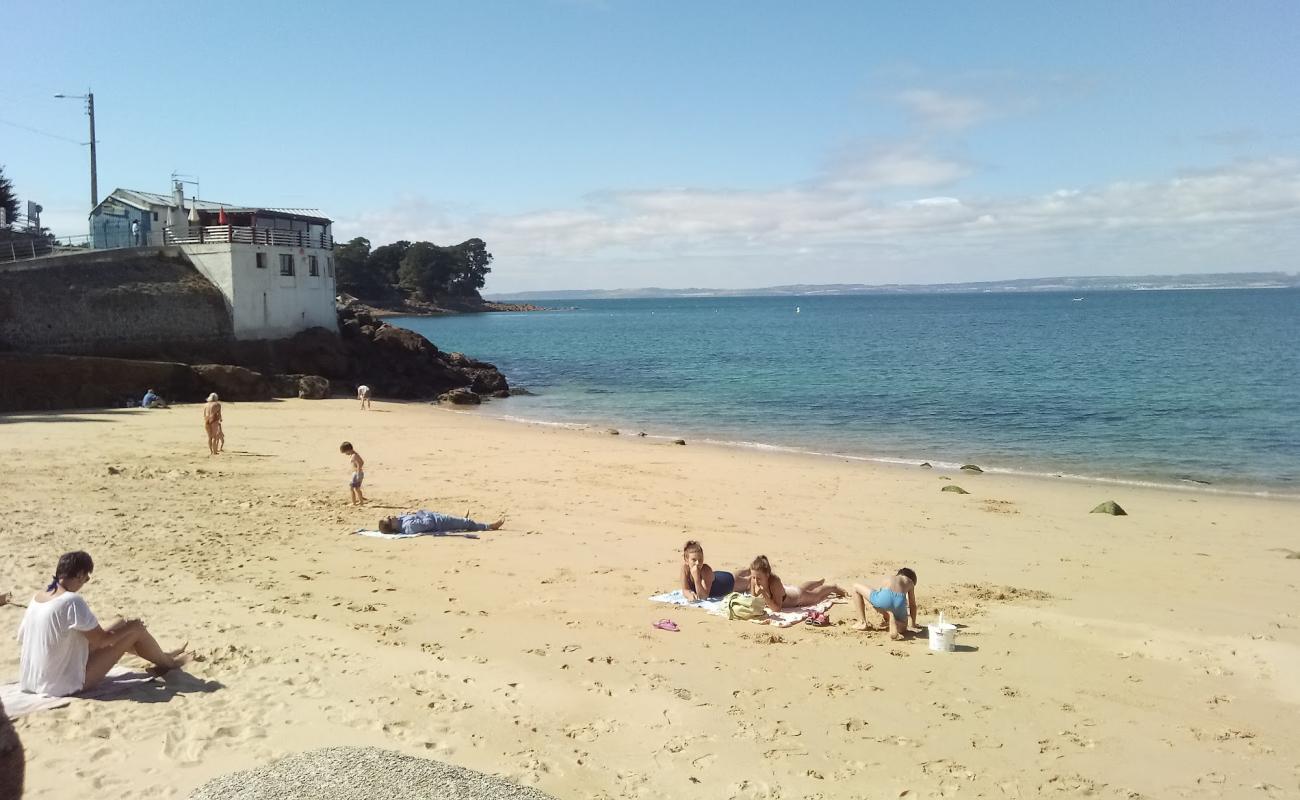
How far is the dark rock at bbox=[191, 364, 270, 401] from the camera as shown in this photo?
98.0 feet

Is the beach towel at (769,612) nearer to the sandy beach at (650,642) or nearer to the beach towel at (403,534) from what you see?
the sandy beach at (650,642)

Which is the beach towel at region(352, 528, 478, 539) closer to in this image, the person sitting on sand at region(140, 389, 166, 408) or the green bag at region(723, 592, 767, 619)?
the green bag at region(723, 592, 767, 619)

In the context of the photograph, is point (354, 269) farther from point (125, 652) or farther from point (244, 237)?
point (125, 652)

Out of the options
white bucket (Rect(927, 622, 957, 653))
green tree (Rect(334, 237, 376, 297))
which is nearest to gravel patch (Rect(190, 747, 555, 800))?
white bucket (Rect(927, 622, 957, 653))

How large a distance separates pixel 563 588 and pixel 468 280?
457 ft

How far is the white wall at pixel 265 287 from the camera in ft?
110

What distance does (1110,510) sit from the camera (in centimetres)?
1705

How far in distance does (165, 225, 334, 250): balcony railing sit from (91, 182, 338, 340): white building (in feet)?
0.12

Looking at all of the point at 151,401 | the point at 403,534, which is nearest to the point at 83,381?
the point at 151,401

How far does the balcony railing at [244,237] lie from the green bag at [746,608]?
98.1ft

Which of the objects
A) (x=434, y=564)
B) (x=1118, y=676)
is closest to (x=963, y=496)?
(x=1118, y=676)

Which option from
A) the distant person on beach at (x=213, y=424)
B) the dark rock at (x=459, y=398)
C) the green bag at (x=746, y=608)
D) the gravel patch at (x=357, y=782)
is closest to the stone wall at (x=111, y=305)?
the dark rock at (x=459, y=398)

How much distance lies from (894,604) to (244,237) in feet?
106

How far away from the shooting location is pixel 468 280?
146 metres
